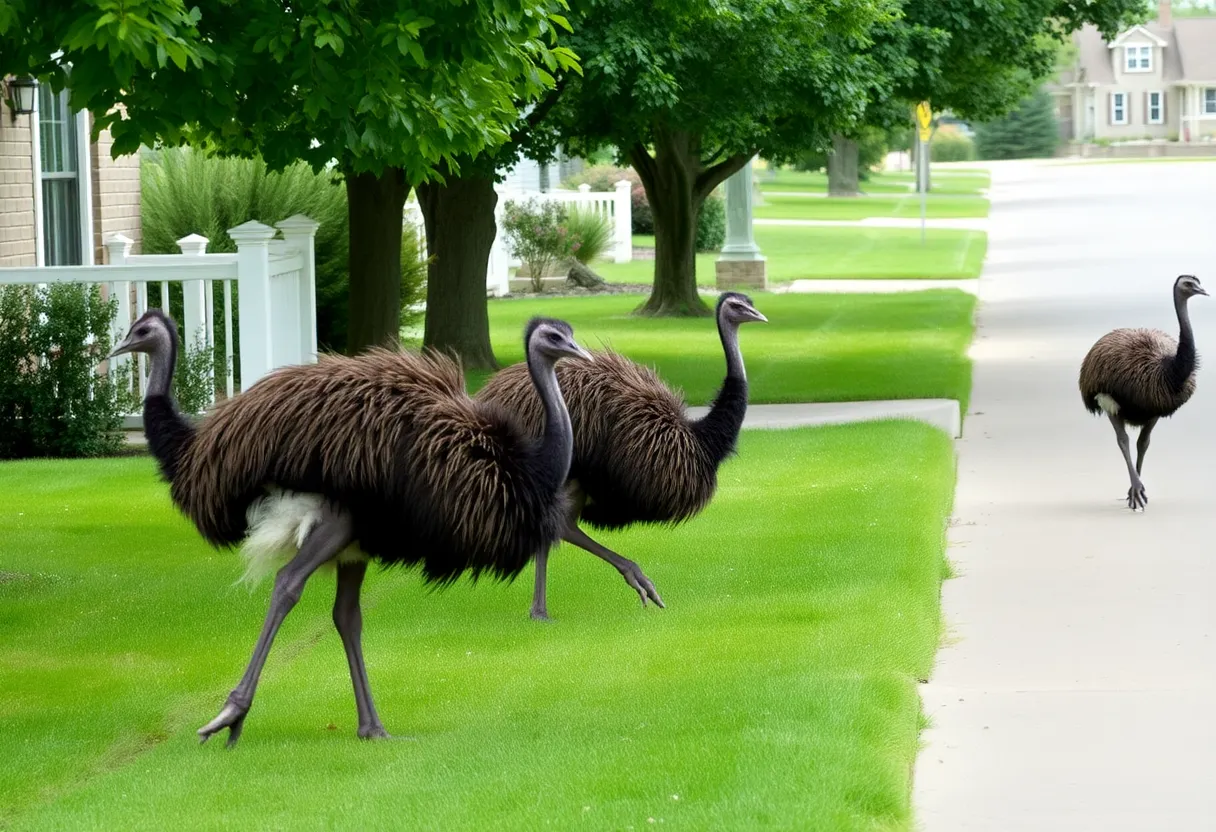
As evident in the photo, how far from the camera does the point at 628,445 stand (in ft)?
28.3

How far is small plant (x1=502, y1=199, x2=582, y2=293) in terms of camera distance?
3269cm

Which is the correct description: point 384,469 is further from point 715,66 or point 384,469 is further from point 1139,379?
point 715,66

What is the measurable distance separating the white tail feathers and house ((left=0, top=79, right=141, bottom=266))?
9.75m

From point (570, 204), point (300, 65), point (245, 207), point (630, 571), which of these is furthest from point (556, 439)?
point (570, 204)

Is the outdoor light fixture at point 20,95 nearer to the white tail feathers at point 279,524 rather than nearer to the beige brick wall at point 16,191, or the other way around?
the beige brick wall at point 16,191

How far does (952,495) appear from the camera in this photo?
40.4ft

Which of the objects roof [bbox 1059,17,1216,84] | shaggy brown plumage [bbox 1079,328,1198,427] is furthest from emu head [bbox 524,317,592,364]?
roof [bbox 1059,17,1216,84]

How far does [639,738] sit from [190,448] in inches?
77.2

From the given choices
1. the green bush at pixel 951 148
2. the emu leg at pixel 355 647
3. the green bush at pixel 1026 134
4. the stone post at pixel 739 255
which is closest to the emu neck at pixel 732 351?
the emu leg at pixel 355 647

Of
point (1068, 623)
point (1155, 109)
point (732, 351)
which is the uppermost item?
point (1155, 109)

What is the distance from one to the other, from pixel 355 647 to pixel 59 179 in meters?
11.7

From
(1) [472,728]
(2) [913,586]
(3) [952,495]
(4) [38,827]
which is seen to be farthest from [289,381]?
(3) [952,495]

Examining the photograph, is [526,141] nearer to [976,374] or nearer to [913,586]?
[976,374]

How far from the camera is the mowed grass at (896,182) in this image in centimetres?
7638
